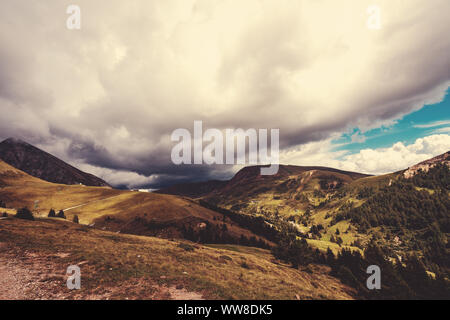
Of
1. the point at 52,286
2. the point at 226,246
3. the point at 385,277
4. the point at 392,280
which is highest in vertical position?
the point at 52,286

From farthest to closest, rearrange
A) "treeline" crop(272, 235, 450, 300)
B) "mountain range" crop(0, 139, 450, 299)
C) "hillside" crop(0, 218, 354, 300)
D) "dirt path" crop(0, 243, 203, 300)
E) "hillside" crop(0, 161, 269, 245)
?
"hillside" crop(0, 161, 269, 245) < "treeline" crop(272, 235, 450, 300) < "mountain range" crop(0, 139, 450, 299) < "hillside" crop(0, 218, 354, 300) < "dirt path" crop(0, 243, 203, 300)

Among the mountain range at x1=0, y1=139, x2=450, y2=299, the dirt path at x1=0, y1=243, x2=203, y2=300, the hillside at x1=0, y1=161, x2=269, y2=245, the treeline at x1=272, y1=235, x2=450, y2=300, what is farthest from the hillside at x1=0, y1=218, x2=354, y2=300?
the hillside at x1=0, y1=161, x2=269, y2=245

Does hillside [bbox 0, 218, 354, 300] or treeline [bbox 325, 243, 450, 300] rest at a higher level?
hillside [bbox 0, 218, 354, 300]

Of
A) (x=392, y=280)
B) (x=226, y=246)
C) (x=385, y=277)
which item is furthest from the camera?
(x=226, y=246)

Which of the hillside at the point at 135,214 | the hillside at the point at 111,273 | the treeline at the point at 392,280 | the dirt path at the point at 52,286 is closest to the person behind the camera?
the dirt path at the point at 52,286

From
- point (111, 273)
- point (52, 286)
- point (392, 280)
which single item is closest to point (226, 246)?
point (392, 280)

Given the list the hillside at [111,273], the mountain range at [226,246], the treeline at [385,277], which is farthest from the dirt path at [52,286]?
the treeline at [385,277]

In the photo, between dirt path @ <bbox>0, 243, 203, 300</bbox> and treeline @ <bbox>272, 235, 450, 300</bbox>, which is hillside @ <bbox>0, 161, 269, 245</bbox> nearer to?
treeline @ <bbox>272, 235, 450, 300</bbox>

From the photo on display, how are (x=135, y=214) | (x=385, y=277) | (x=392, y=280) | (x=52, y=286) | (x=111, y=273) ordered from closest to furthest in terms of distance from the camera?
1. (x=52, y=286)
2. (x=111, y=273)
3. (x=392, y=280)
4. (x=385, y=277)
5. (x=135, y=214)

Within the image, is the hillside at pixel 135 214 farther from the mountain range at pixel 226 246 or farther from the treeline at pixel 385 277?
the treeline at pixel 385 277

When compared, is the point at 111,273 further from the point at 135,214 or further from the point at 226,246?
the point at 135,214

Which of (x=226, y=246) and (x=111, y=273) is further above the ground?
(x=111, y=273)
